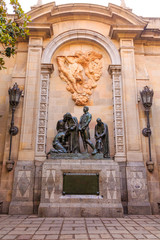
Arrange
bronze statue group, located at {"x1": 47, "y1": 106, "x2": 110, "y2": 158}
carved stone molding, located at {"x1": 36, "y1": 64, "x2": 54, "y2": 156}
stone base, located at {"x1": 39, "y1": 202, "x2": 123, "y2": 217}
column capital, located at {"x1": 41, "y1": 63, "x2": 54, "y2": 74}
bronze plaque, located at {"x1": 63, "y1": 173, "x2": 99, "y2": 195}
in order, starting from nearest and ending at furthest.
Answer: stone base, located at {"x1": 39, "y1": 202, "x2": 123, "y2": 217} < bronze plaque, located at {"x1": 63, "y1": 173, "x2": 99, "y2": 195} < bronze statue group, located at {"x1": 47, "y1": 106, "x2": 110, "y2": 158} < carved stone molding, located at {"x1": 36, "y1": 64, "x2": 54, "y2": 156} < column capital, located at {"x1": 41, "y1": 63, "x2": 54, "y2": 74}

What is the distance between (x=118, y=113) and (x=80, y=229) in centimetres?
636

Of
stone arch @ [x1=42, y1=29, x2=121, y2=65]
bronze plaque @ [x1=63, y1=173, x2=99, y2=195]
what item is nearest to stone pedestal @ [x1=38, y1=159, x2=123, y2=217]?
bronze plaque @ [x1=63, y1=173, x2=99, y2=195]

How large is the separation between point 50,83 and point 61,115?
6.99 ft

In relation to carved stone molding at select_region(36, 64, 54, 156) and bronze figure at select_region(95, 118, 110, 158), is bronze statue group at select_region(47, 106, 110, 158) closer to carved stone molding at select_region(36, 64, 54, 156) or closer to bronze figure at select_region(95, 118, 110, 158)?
bronze figure at select_region(95, 118, 110, 158)

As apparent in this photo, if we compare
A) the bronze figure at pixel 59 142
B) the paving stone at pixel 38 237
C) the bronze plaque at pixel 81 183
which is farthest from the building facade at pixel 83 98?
the paving stone at pixel 38 237

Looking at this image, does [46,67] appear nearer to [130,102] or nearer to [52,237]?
[130,102]

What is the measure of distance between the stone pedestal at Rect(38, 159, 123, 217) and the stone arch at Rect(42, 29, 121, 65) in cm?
641

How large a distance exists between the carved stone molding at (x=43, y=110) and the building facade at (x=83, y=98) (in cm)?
5

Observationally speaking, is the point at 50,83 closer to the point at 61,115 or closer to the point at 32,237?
the point at 61,115

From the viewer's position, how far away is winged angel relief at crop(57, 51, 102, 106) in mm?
11360

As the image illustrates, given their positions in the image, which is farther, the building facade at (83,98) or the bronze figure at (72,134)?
the bronze figure at (72,134)

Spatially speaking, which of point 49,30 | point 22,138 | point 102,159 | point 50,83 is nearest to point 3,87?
point 50,83

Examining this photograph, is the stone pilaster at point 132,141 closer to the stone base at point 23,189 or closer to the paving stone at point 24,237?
the stone base at point 23,189

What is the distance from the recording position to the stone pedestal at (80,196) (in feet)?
25.6
